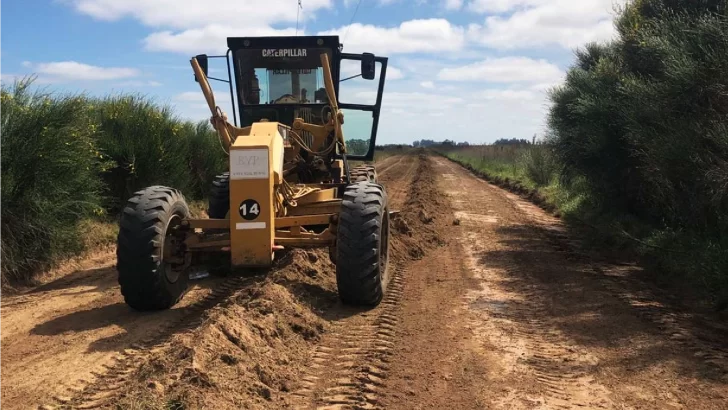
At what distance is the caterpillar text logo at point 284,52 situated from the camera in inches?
330

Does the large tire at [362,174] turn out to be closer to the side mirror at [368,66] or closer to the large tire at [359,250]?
the side mirror at [368,66]

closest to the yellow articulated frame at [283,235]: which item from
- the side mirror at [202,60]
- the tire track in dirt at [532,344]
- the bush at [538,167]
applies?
the tire track in dirt at [532,344]

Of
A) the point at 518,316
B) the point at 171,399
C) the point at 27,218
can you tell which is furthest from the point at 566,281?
the point at 27,218

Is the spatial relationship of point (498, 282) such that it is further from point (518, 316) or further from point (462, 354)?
point (462, 354)

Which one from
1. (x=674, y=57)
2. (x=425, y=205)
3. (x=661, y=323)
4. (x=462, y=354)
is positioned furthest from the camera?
(x=425, y=205)

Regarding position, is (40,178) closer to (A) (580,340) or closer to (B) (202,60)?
(B) (202,60)

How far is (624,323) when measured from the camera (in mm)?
5770

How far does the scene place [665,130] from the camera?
797cm

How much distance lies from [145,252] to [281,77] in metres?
3.83

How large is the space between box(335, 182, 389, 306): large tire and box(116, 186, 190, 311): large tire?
5.62ft

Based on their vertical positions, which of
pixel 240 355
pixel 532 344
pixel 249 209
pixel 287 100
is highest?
pixel 287 100

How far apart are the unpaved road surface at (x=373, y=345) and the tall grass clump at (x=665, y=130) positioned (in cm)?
111

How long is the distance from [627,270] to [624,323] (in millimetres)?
2824

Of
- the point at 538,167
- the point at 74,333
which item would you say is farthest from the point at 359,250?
the point at 538,167
